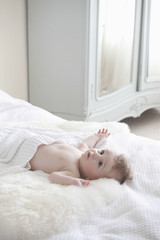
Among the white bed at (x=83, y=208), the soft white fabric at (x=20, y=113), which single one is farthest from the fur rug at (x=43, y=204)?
the soft white fabric at (x=20, y=113)

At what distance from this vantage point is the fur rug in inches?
44.5

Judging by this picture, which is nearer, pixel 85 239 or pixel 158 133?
pixel 85 239

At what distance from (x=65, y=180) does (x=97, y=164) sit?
0.52 ft

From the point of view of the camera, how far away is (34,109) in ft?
7.14

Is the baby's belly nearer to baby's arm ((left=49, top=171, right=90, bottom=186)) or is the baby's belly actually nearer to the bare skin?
the bare skin

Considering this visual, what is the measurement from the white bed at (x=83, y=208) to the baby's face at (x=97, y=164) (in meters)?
0.06

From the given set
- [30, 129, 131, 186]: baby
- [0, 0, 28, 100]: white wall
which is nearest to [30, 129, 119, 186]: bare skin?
[30, 129, 131, 186]: baby

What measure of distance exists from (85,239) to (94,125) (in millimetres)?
878

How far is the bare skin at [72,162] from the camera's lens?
1.45 m

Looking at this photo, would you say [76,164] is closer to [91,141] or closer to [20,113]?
[91,141]

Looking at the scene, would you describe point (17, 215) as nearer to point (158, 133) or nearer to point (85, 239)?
point (85, 239)

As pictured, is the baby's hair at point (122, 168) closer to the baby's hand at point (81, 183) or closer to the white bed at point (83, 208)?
the white bed at point (83, 208)

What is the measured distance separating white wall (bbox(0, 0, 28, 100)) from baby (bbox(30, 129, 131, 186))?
142 cm

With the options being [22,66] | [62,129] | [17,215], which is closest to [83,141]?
[62,129]
